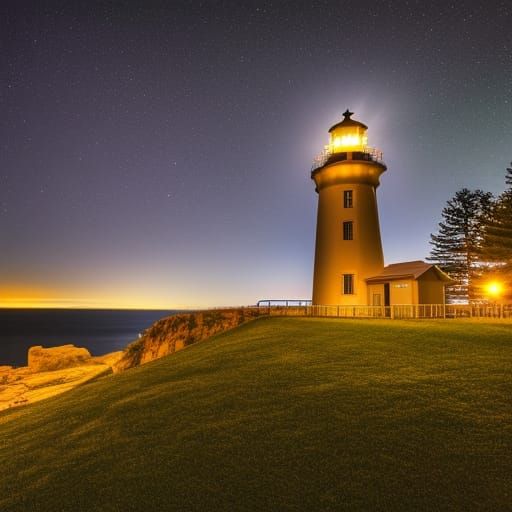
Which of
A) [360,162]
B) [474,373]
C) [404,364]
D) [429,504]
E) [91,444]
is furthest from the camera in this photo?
[360,162]

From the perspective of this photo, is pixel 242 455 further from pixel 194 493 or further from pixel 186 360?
pixel 186 360

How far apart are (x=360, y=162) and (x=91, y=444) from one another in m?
22.0

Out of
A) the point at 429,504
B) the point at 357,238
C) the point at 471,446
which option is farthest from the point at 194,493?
the point at 357,238

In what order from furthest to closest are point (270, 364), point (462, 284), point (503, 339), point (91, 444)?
point (462, 284)
point (503, 339)
point (270, 364)
point (91, 444)

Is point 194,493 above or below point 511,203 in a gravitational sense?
below

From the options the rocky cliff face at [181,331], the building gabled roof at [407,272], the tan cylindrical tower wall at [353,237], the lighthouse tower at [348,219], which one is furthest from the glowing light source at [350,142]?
the rocky cliff face at [181,331]

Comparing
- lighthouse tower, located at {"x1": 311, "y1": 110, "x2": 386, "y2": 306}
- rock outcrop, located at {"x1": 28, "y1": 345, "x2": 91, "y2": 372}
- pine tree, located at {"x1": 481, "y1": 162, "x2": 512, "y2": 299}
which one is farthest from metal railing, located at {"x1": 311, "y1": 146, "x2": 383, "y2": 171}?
rock outcrop, located at {"x1": 28, "y1": 345, "x2": 91, "y2": 372}

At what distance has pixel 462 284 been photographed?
125ft

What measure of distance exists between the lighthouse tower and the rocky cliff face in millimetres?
5518

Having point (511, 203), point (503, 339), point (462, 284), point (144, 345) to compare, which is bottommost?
point (144, 345)

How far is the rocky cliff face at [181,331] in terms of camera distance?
23.7 meters

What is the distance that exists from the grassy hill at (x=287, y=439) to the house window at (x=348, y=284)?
1329 cm

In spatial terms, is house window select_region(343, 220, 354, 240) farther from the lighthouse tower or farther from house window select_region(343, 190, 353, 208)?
house window select_region(343, 190, 353, 208)

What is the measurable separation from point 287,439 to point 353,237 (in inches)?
772
